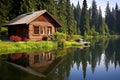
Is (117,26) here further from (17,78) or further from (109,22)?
(17,78)

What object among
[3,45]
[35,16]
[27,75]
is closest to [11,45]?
[3,45]

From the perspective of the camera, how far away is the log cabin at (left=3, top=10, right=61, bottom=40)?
4122 cm

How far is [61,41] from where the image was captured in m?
39.7

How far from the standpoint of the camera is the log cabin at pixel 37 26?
135ft

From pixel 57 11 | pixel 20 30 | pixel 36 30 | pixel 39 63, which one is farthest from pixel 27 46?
pixel 57 11

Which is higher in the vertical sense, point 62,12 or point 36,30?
point 62,12

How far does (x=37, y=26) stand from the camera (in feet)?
139

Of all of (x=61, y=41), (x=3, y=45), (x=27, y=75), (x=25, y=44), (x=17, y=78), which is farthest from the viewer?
(x=61, y=41)

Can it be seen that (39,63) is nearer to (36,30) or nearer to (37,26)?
(37,26)

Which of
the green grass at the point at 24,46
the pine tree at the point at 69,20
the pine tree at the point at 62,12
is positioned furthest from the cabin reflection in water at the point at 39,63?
the pine tree at the point at 69,20

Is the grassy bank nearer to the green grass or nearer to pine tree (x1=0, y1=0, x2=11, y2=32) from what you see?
the green grass

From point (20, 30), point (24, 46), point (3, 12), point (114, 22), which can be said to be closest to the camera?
point (24, 46)

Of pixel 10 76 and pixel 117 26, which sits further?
Answer: pixel 117 26

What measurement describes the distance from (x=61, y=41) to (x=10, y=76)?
25.6 m
